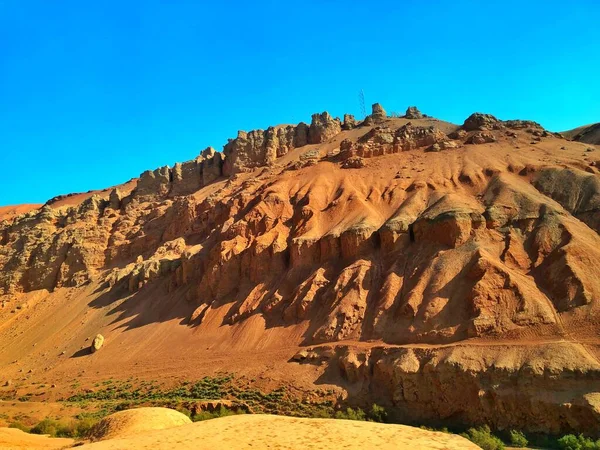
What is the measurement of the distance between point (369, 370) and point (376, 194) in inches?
719

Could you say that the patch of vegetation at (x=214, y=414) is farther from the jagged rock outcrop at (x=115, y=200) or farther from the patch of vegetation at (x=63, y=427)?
the jagged rock outcrop at (x=115, y=200)

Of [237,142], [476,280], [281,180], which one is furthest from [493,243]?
[237,142]

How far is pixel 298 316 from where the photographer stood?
31.9m

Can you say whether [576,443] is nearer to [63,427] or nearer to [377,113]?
[63,427]

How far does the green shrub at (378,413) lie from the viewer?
75.0 ft

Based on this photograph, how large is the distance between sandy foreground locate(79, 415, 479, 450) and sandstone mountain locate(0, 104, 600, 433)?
11.1 meters

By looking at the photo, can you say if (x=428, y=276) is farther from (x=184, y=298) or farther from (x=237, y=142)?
(x=237, y=142)

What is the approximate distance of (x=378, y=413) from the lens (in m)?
23.0

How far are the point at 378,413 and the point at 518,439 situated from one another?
624cm

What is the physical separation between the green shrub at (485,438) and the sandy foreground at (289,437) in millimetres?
7522

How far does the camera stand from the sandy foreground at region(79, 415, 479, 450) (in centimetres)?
1081

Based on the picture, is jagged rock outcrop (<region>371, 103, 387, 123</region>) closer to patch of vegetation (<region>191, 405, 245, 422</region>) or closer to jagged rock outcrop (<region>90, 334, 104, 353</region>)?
jagged rock outcrop (<region>90, 334, 104, 353</region>)

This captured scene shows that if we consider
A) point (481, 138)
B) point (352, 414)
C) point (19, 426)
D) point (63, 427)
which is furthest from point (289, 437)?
point (481, 138)

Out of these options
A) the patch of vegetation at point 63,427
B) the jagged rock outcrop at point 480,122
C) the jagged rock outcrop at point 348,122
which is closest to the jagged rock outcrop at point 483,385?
the patch of vegetation at point 63,427
